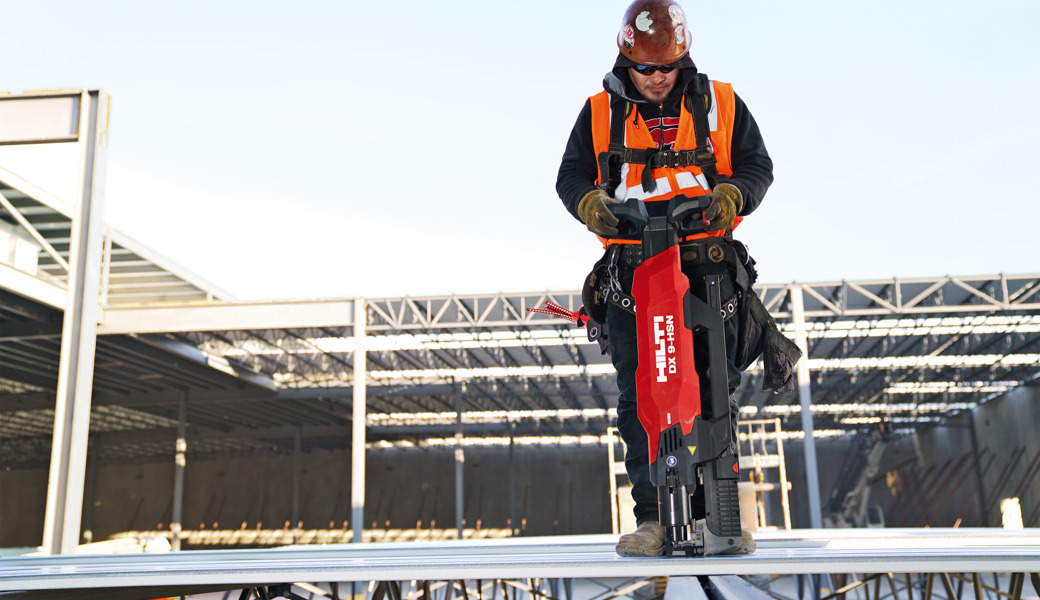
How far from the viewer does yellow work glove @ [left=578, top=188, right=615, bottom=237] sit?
2562mm

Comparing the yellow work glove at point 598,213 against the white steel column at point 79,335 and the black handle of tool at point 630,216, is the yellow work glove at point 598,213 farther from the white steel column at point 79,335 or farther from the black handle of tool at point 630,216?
the white steel column at point 79,335

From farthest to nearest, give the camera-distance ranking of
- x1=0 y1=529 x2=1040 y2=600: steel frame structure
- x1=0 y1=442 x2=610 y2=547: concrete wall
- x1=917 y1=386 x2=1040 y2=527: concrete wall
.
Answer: x1=0 y1=442 x2=610 y2=547: concrete wall, x1=917 y1=386 x2=1040 y2=527: concrete wall, x1=0 y1=529 x2=1040 y2=600: steel frame structure

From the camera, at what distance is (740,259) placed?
261cm

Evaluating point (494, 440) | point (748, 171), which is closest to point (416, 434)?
point (494, 440)

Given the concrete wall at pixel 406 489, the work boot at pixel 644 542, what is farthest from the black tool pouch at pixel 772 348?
the concrete wall at pixel 406 489

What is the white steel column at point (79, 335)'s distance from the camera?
1210cm

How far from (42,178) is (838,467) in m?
34.6

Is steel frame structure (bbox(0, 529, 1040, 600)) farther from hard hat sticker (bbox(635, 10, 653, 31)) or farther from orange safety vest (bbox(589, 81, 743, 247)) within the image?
hard hat sticker (bbox(635, 10, 653, 31))

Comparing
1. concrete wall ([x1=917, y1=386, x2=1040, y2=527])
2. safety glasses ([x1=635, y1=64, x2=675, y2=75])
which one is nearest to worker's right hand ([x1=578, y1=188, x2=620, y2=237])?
safety glasses ([x1=635, y1=64, x2=675, y2=75])

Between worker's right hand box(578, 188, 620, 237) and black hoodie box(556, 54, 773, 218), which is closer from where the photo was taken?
worker's right hand box(578, 188, 620, 237)

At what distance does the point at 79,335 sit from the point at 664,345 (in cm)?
1270

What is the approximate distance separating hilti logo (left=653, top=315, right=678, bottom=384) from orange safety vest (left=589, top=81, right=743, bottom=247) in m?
0.42

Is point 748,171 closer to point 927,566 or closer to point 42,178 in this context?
point 927,566

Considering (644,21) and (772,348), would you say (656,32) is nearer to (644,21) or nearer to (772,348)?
(644,21)
